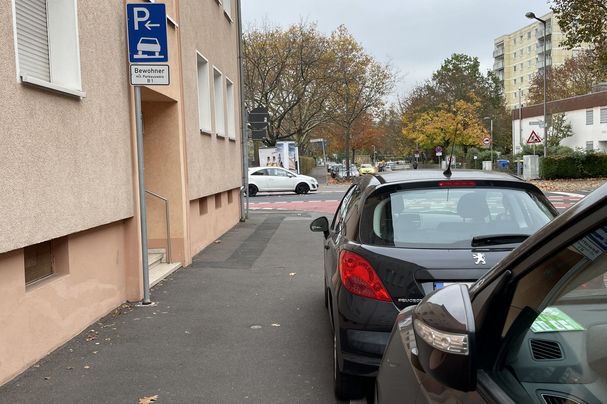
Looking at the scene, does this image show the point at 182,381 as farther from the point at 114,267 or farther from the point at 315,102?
the point at 315,102

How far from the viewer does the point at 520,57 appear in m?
113

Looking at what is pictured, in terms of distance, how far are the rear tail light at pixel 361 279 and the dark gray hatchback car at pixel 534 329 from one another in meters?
1.85

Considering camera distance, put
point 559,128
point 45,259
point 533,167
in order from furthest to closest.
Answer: point 559,128 → point 533,167 → point 45,259

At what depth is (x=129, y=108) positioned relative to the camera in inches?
282

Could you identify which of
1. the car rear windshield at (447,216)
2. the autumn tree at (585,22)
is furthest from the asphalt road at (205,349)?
the autumn tree at (585,22)

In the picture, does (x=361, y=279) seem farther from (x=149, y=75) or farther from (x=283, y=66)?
(x=283, y=66)

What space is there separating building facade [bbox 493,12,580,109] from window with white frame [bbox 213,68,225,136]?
94.4 m

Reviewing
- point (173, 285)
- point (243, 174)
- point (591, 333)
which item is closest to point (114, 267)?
point (173, 285)

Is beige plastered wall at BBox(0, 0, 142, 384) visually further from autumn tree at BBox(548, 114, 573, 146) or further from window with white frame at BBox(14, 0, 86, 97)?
autumn tree at BBox(548, 114, 573, 146)

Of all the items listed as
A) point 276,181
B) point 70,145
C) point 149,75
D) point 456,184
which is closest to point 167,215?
point 149,75

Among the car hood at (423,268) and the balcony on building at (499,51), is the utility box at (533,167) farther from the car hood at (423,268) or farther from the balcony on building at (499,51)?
the balcony on building at (499,51)

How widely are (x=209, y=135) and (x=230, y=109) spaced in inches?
136

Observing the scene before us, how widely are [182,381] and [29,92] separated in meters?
2.59

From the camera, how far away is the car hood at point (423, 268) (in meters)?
3.72
